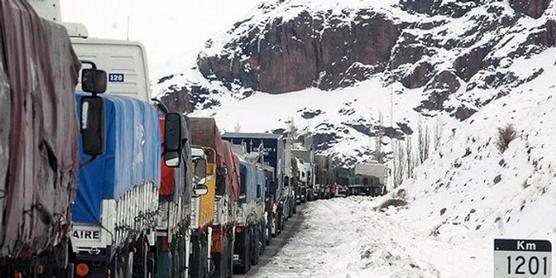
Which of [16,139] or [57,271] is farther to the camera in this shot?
[57,271]

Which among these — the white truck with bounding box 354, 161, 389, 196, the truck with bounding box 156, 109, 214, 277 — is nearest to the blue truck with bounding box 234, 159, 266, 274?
the truck with bounding box 156, 109, 214, 277

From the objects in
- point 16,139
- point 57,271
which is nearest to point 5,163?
point 16,139

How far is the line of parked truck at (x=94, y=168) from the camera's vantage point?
207 inches

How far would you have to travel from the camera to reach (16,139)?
16.6ft

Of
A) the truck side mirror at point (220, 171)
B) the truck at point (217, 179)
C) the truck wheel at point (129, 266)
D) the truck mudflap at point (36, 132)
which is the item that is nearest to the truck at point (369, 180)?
the truck at point (217, 179)

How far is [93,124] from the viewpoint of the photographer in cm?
697

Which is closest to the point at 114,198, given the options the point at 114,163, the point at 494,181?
the point at 114,163

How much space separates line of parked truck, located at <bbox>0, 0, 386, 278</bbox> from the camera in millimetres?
5270

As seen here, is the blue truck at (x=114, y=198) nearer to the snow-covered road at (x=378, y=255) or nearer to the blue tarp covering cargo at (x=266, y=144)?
the snow-covered road at (x=378, y=255)

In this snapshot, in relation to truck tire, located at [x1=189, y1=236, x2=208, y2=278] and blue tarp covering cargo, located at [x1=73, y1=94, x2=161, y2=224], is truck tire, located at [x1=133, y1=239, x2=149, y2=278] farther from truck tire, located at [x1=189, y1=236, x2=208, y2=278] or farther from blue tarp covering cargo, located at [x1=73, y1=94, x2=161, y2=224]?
truck tire, located at [x1=189, y1=236, x2=208, y2=278]

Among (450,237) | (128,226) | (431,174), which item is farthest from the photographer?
(431,174)

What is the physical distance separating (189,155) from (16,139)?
30.1 ft

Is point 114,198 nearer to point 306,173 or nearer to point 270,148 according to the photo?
point 270,148

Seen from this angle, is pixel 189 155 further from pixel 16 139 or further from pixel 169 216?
pixel 16 139
